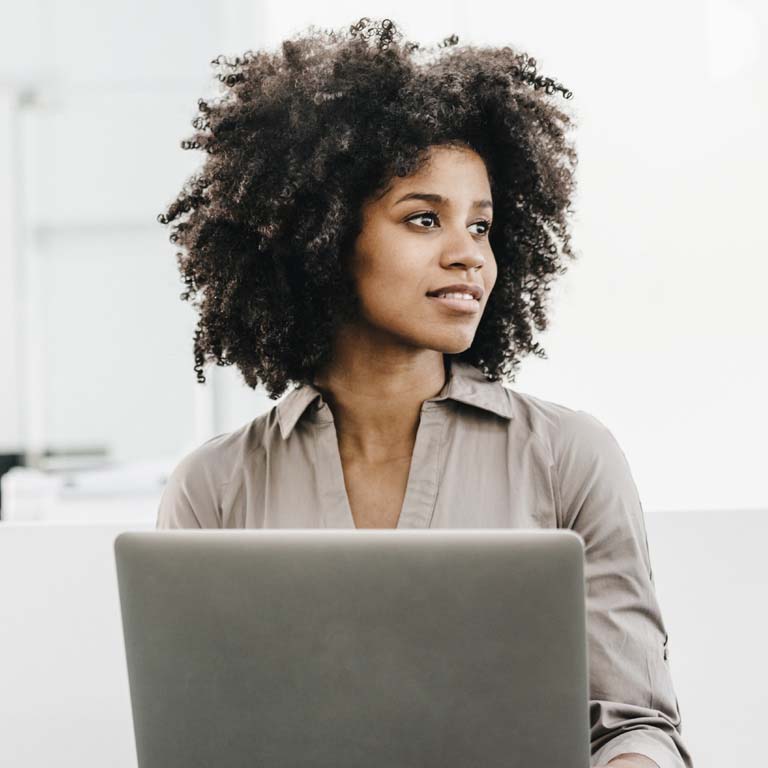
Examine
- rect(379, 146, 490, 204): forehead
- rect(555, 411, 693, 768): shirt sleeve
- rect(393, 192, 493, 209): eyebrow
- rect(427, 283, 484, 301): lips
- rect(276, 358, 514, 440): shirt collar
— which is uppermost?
rect(379, 146, 490, 204): forehead

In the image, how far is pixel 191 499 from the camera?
1226 mm

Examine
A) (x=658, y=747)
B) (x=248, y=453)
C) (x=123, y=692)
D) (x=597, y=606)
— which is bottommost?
(x=123, y=692)

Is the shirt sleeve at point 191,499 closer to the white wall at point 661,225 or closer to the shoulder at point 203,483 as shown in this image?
the shoulder at point 203,483

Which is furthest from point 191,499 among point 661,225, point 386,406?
point 661,225

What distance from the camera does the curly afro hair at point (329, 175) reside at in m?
1.22

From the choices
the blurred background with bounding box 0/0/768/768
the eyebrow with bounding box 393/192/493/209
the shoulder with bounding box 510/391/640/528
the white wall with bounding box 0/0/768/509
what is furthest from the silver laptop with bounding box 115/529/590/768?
the white wall with bounding box 0/0/768/509

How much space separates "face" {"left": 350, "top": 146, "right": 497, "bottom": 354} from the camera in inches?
44.5

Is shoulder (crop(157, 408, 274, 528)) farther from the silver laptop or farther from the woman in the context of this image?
the silver laptop

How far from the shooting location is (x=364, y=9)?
3.00 metres

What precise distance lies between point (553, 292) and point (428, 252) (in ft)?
1.33

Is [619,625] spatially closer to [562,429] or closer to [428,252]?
[562,429]

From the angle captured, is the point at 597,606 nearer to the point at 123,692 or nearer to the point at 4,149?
the point at 123,692

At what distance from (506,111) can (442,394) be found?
1.24 ft

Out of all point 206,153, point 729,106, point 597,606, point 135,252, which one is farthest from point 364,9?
point 597,606
